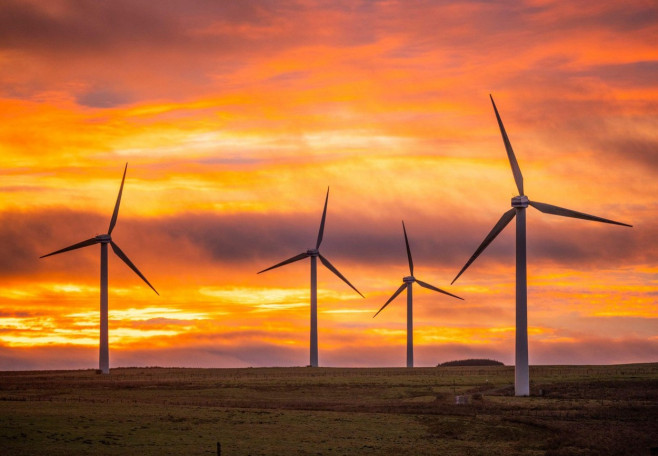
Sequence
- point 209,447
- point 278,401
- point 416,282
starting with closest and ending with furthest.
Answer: point 209,447 < point 278,401 < point 416,282

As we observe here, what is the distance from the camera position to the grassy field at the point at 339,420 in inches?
2852

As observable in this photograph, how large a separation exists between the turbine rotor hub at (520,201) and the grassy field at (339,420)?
2326 centimetres

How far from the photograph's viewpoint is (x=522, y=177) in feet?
399

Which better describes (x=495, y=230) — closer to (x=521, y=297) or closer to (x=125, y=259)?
(x=521, y=297)

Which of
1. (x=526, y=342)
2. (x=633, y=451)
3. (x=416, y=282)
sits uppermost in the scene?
(x=416, y=282)

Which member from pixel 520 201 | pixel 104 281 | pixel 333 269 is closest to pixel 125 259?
pixel 104 281

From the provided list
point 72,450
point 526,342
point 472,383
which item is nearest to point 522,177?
point 526,342

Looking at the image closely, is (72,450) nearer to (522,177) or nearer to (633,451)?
(633,451)

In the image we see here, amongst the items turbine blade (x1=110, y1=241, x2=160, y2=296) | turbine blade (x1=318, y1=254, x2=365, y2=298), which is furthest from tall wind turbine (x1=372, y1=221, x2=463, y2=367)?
turbine blade (x1=110, y1=241, x2=160, y2=296)

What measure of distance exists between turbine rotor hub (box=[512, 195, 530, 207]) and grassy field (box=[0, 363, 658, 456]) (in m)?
23.3

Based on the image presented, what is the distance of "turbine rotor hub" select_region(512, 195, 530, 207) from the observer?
382 ft

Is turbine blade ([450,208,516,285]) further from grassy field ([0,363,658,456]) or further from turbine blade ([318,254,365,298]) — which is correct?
turbine blade ([318,254,365,298])

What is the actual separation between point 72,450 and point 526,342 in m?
64.7

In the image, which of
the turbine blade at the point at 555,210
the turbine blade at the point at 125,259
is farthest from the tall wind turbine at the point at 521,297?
the turbine blade at the point at 125,259
